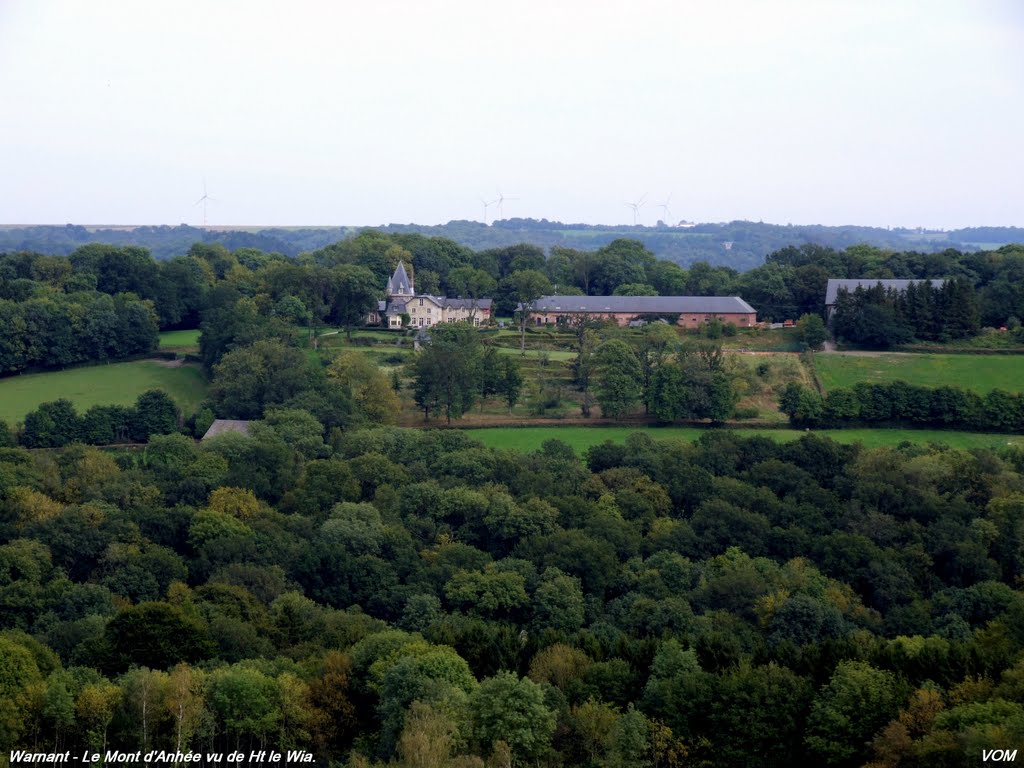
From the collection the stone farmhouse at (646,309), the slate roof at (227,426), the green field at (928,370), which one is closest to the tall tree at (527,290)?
the stone farmhouse at (646,309)

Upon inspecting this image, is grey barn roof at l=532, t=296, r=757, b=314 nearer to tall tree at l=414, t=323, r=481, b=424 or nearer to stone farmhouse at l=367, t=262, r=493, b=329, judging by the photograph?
stone farmhouse at l=367, t=262, r=493, b=329

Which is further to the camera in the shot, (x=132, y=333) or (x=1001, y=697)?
(x=132, y=333)

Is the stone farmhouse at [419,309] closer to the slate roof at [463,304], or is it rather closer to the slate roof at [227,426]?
the slate roof at [463,304]

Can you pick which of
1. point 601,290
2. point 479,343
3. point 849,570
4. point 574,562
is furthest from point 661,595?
point 601,290

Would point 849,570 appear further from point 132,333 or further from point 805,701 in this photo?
point 132,333

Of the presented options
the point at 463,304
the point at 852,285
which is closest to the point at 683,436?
the point at 852,285

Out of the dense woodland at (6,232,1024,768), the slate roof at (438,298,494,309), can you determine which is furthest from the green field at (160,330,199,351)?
the slate roof at (438,298,494,309)

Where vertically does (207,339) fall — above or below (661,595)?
above
